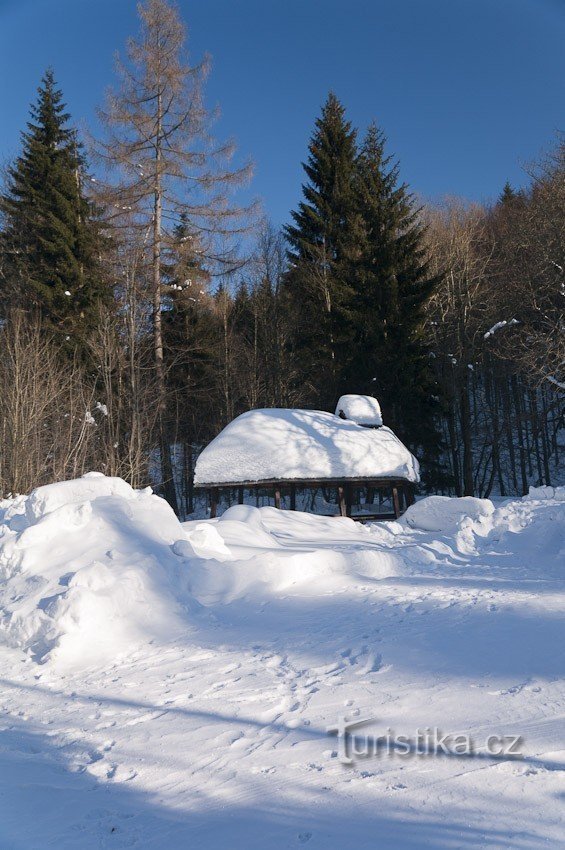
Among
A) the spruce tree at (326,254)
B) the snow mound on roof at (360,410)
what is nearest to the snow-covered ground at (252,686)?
the snow mound on roof at (360,410)

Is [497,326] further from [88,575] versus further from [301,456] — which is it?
[88,575]

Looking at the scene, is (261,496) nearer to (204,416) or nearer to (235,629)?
(204,416)

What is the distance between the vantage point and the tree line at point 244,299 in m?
20.0

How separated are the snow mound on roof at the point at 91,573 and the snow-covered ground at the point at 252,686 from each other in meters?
0.02

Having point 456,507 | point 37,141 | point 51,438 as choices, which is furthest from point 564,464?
point 37,141

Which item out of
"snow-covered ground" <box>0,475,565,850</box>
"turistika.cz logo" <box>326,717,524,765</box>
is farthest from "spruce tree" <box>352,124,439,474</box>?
"turistika.cz logo" <box>326,717,524,765</box>

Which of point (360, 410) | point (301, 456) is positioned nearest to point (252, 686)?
point (301, 456)

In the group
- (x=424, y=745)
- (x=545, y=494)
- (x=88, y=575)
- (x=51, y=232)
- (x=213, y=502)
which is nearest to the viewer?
(x=424, y=745)

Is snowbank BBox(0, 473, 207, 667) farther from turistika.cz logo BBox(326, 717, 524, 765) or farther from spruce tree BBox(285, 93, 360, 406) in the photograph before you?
spruce tree BBox(285, 93, 360, 406)

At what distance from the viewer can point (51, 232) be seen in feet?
75.3

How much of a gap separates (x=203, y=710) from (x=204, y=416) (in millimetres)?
25007

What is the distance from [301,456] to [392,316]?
1123 cm

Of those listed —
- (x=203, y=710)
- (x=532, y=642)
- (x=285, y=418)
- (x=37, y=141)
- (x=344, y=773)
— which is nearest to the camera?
(x=344, y=773)

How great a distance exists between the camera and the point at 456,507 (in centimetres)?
1480
